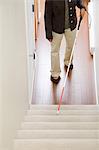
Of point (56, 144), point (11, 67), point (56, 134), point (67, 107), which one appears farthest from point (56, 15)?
point (56, 144)

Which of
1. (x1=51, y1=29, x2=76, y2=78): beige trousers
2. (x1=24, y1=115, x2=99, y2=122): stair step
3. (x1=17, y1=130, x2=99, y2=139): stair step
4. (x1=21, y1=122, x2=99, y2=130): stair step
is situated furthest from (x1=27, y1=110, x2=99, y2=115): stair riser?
(x1=51, y1=29, x2=76, y2=78): beige trousers

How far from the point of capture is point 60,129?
12.6ft

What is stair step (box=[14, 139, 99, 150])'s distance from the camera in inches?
132

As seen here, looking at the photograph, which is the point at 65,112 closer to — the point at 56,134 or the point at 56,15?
the point at 56,134

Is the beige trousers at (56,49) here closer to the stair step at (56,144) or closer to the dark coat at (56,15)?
the dark coat at (56,15)

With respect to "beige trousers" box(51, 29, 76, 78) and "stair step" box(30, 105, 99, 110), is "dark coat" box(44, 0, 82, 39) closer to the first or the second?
"beige trousers" box(51, 29, 76, 78)

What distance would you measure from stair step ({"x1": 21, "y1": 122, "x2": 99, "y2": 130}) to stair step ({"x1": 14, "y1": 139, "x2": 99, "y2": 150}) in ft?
1.39

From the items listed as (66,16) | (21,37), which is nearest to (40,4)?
(66,16)

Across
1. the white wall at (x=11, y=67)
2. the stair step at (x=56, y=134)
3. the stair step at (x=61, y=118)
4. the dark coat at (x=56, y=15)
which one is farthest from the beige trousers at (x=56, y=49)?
the stair step at (x=56, y=134)

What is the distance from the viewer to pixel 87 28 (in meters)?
6.73

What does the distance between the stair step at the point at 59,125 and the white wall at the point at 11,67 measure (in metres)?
0.14

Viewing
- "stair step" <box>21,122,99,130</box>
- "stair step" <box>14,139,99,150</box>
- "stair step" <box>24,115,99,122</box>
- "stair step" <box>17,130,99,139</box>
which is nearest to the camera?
"stair step" <box>14,139,99,150</box>

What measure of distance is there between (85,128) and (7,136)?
3.77 ft

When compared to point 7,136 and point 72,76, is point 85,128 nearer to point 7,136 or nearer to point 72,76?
point 7,136
